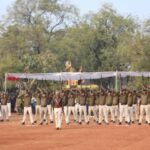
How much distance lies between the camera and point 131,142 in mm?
21578

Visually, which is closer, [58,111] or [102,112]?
[58,111]

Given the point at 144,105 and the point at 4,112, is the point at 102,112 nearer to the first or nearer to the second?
the point at 144,105

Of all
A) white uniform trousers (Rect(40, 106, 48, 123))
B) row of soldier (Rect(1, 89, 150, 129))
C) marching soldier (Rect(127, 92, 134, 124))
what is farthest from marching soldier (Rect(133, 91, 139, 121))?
white uniform trousers (Rect(40, 106, 48, 123))

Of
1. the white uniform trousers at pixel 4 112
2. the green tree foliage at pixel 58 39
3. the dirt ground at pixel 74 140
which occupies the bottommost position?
the dirt ground at pixel 74 140

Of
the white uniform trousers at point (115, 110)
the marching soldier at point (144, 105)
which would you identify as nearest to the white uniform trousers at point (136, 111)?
the white uniform trousers at point (115, 110)

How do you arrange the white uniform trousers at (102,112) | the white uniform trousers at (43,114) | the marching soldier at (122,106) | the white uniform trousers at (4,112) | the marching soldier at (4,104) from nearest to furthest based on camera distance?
the marching soldier at (122,106), the white uniform trousers at (43,114), the white uniform trousers at (102,112), the marching soldier at (4,104), the white uniform trousers at (4,112)

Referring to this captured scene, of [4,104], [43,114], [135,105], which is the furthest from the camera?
[4,104]

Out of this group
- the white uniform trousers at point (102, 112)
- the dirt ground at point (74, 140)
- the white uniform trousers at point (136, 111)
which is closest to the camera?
the dirt ground at point (74, 140)

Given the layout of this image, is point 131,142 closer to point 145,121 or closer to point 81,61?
point 145,121

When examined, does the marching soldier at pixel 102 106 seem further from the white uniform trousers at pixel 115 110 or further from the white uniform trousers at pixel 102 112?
the white uniform trousers at pixel 115 110

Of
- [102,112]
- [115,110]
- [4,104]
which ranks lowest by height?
[102,112]

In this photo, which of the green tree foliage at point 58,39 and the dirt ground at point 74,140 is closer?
the dirt ground at point 74,140

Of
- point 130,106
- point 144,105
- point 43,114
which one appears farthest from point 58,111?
point 144,105

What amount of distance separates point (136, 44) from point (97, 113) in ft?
75.0
